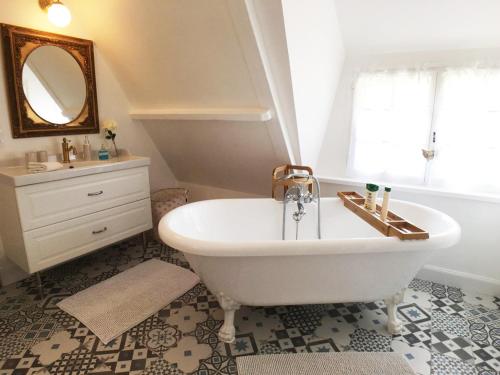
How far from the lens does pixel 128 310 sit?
217cm

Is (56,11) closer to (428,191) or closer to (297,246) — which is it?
(297,246)

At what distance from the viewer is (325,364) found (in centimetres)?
173

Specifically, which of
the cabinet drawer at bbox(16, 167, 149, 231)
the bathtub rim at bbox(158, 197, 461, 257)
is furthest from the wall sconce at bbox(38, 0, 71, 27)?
the bathtub rim at bbox(158, 197, 461, 257)

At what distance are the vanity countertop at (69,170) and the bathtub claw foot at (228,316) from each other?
1345 millimetres

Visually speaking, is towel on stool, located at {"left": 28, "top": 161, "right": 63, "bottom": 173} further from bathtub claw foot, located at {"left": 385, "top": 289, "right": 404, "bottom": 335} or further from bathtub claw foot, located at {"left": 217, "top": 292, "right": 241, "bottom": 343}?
bathtub claw foot, located at {"left": 385, "top": 289, "right": 404, "bottom": 335}

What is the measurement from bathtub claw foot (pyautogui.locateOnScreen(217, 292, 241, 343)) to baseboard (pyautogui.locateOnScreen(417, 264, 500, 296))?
5.23 feet

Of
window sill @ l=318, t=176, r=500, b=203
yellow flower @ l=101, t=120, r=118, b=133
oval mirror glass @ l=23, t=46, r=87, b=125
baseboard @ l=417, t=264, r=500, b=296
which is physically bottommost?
baseboard @ l=417, t=264, r=500, b=296

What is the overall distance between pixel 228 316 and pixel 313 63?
1.77 metres

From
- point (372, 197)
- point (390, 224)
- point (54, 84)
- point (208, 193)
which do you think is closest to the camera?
point (390, 224)

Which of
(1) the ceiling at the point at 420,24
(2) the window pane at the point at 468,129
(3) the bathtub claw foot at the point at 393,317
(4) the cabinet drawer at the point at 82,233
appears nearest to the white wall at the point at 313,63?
(1) the ceiling at the point at 420,24

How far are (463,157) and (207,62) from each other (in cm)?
202

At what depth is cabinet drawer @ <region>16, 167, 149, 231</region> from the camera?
83.2 inches

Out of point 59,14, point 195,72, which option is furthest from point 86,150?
point 195,72

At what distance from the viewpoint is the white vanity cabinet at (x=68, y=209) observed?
2.11 metres
